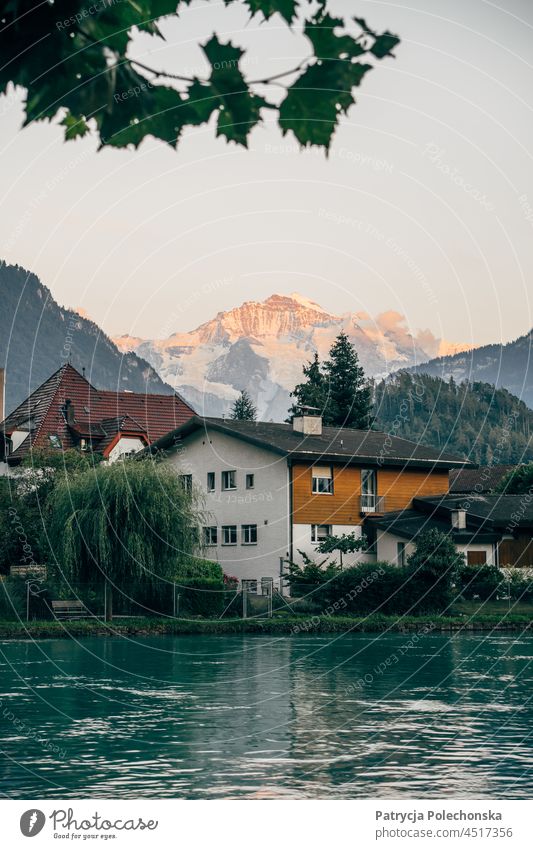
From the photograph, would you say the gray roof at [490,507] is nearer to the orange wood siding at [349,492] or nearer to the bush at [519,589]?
the orange wood siding at [349,492]

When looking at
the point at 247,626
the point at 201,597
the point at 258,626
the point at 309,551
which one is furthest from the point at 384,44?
the point at 309,551

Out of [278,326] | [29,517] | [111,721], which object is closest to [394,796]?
[278,326]

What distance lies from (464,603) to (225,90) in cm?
3998

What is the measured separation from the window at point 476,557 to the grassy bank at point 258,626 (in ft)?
21.3

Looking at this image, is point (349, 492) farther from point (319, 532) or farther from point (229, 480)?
point (229, 480)

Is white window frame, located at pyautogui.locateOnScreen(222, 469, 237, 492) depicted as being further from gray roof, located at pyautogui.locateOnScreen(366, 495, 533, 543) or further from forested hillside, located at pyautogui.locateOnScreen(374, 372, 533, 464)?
forested hillside, located at pyautogui.locateOnScreen(374, 372, 533, 464)

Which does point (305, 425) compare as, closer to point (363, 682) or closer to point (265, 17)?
point (363, 682)

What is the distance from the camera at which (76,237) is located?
36.2 feet

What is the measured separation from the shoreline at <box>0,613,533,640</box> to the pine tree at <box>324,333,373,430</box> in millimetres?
36800

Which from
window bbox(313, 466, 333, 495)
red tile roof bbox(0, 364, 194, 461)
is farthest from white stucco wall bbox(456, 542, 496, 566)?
red tile roof bbox(0, 364, 194, 461)

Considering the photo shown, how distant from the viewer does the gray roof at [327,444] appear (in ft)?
162

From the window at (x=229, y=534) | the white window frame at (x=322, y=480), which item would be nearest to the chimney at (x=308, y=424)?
the white window frame at (x=322, y=480)

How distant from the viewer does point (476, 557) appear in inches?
1893

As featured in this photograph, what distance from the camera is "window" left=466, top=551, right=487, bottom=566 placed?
47.8 metres
